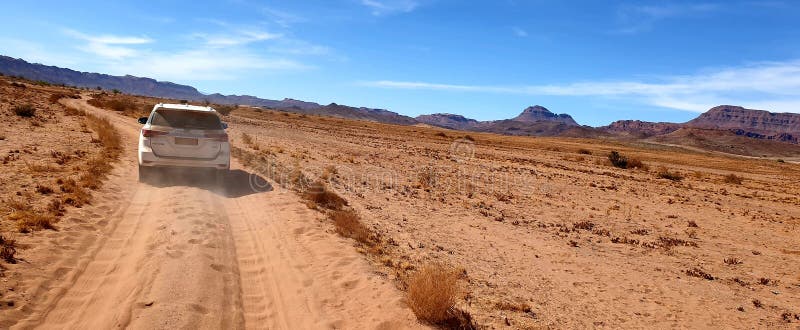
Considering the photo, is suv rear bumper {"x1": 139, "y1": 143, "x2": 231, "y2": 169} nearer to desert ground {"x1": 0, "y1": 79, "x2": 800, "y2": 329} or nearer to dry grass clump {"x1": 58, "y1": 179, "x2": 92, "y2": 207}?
desert ground {"x1": 0, "y1": 79, "x2": 800, "y2": 329}

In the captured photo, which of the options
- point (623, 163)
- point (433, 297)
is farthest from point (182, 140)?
point (623, 163)

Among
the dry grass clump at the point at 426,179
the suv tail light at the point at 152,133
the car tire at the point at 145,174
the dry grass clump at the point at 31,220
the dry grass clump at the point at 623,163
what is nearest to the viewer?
the dry grass clump at the point at 31,220

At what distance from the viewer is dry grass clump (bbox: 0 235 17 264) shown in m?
5.71

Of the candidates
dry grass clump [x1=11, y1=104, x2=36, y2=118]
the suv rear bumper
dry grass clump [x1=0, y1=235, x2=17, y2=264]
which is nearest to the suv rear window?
the suv rear bumper

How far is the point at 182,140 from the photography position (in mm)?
11219

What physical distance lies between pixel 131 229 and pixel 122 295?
2763 mm

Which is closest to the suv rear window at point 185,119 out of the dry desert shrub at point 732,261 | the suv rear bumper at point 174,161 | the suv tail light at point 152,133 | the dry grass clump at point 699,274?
the suv tail light at point 152,133

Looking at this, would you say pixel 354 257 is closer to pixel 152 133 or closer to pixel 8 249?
pixel 8 249

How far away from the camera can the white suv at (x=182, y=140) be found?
1116 cm

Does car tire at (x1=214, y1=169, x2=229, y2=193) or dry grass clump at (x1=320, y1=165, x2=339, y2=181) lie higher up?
car tire at (x1=214, y1=169, x2=229, y2=193)

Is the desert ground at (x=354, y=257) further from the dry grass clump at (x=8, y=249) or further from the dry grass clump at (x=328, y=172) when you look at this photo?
the dry grass clump at (x=328, y=172)

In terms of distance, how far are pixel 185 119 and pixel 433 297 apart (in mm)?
8825

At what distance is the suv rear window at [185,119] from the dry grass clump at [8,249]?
5.41 metres

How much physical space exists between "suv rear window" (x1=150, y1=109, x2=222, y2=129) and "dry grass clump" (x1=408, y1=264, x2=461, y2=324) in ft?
26.4
